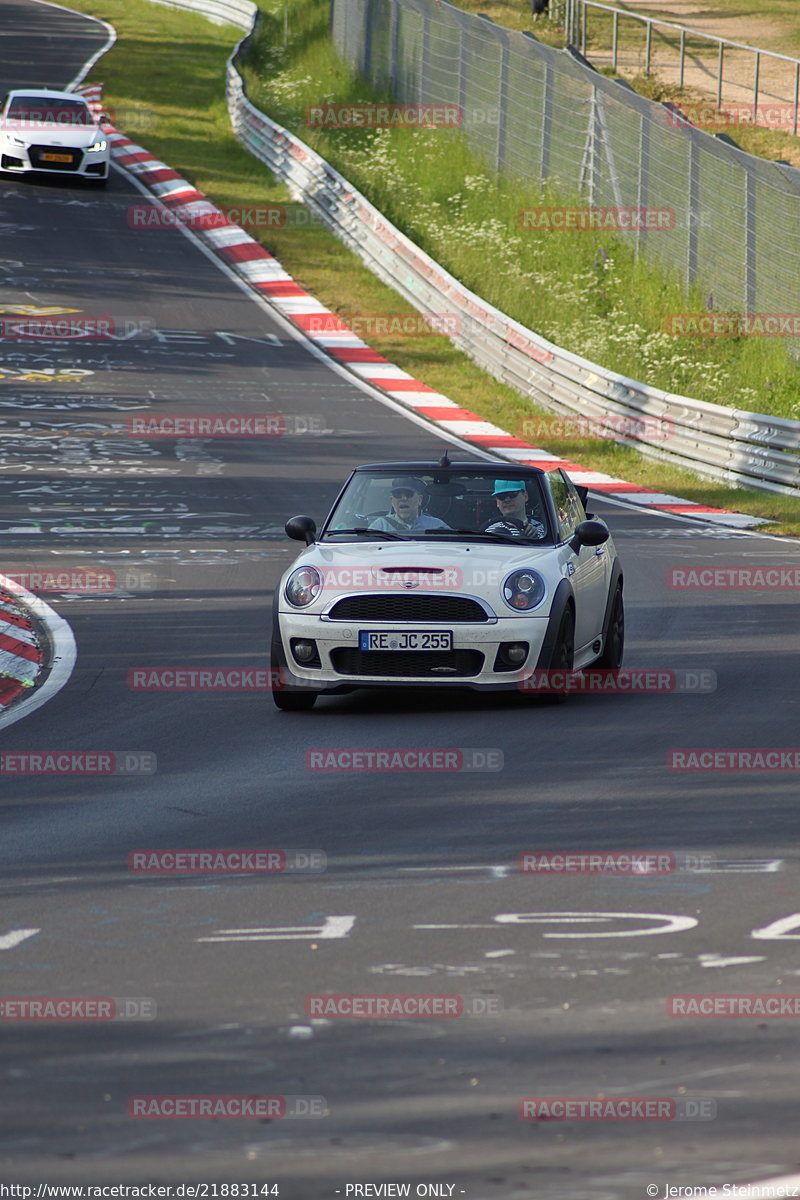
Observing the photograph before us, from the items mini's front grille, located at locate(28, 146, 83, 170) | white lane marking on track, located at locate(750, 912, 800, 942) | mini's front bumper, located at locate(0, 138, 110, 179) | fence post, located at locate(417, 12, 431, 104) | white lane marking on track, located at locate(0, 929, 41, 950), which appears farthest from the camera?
fence post, located at locate(417, 12, 431, 104)

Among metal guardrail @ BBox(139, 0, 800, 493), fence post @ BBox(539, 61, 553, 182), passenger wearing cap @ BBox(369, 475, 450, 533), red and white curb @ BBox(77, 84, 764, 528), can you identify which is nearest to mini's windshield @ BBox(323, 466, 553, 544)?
passenger wearing cap @ BBox(369, 475, 450, 533)

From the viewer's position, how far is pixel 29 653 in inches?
481

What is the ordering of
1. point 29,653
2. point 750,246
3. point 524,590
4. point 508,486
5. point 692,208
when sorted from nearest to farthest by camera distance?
point 524,590 < point 508,486 < point 29,653 < point 750,246 < point 692,208

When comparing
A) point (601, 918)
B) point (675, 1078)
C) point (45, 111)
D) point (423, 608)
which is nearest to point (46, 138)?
point (45, 111)

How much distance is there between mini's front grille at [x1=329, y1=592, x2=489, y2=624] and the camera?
401 inches

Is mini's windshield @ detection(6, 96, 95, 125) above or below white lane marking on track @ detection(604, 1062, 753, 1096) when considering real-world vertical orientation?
below

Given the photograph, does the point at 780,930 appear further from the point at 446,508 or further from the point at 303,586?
the point at 446,508

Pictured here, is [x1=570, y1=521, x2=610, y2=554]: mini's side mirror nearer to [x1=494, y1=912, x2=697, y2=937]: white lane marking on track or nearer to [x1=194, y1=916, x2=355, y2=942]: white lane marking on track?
[x1=494, y1=912, x2=697, y2=937]: white lane marking on track

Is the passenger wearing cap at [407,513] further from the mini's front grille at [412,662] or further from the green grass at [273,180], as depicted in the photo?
the green grass at [273,180]

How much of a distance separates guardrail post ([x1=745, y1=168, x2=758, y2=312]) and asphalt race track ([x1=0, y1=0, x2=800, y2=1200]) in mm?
9869

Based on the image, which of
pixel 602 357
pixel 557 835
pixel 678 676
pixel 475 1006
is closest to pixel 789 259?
pixel 602 357

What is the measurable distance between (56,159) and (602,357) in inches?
547

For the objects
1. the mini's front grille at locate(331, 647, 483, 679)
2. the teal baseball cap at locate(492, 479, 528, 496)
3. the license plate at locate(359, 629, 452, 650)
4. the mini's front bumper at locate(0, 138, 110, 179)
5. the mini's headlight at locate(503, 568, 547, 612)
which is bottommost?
the mini's front bumper at locate(0, 138, 110, 179)

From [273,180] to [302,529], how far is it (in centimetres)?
2785
